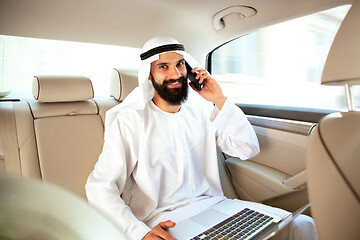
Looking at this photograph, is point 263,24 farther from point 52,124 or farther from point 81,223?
point 81,223

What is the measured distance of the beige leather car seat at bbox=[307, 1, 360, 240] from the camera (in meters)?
0.80

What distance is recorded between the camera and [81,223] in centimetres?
36

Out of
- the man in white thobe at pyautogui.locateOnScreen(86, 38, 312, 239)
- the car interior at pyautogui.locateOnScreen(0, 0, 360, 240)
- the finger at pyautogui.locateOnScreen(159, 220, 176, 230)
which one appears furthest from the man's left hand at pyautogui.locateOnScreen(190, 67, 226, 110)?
the finger at pyautogui.locateOnScreen(159, 220, 176, 230)

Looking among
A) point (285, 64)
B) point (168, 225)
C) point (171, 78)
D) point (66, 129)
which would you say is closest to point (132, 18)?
point (171, 78)

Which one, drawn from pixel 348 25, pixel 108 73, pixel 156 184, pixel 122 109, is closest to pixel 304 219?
pixel 348 25

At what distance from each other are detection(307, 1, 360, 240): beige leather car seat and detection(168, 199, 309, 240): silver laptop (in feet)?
1.59

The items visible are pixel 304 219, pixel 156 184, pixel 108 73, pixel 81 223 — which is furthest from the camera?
pixel 108 73

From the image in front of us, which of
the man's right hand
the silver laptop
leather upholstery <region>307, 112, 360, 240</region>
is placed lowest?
the silver laptop

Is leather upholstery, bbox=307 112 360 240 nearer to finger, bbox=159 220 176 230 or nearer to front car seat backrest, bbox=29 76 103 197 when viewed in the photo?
finger, bbox=159 220 176 230

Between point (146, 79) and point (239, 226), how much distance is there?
0.99 m

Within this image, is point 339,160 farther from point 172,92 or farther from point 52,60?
point 52,60

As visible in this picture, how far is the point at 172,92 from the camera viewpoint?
71.5 inches

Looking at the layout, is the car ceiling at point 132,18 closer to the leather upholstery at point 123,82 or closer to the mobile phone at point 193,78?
the leather upholstery at point 123,82

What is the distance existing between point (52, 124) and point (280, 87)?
1623 mm
